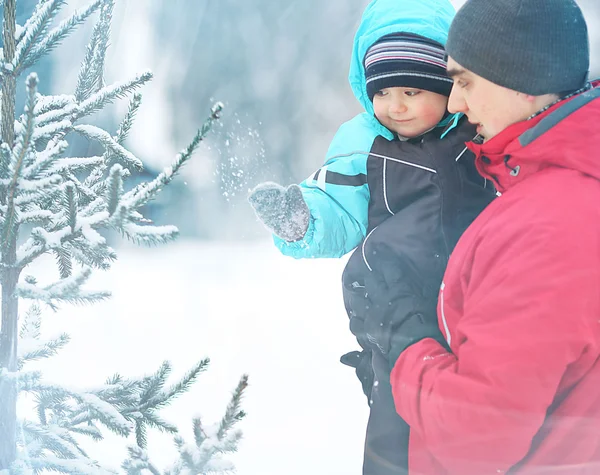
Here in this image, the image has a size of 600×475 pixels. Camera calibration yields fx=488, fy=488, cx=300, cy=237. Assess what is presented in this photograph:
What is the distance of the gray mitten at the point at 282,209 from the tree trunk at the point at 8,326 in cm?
45

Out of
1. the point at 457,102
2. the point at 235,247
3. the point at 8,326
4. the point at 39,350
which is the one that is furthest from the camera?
the point at 235,247

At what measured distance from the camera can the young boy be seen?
0.95 m

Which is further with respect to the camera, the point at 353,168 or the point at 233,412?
the point at 353,168

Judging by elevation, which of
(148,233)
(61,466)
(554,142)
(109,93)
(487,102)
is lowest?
(61,466)

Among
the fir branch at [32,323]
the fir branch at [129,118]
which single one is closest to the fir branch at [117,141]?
the fir branch at [129,118]

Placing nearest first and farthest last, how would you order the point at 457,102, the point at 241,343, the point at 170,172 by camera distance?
the point at 170,172 < the point at 457,102 < the point at 241,343

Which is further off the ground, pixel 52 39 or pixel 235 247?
pixel 235 247

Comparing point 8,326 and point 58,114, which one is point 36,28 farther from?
point 8,326

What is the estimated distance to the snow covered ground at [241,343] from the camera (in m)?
1.61

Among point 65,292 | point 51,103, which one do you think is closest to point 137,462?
point 65,292

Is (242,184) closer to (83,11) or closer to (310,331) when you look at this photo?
(310,331)

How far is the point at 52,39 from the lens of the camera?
84 cm

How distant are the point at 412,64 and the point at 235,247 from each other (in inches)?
91.2

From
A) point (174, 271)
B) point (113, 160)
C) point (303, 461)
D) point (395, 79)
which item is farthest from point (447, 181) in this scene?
point (174, 271)
